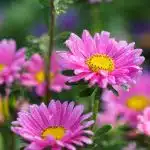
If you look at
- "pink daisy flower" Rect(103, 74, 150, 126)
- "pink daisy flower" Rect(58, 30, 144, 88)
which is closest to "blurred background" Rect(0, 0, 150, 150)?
"pink daisy flower" Rect(103, 74, 150, 126)

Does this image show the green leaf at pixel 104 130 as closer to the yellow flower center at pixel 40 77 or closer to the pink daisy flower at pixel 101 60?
the pink daisy flower at pixel 101 60

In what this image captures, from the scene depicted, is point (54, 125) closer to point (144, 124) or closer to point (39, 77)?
point (144, 124)

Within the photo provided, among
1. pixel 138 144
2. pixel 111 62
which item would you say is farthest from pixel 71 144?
pixel 138 144

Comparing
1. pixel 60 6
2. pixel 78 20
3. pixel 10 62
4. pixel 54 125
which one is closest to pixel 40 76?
pixel 10 62

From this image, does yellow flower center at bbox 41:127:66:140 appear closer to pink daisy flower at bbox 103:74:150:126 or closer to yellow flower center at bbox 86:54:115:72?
yellow flower center at bbox 86:54:115:72

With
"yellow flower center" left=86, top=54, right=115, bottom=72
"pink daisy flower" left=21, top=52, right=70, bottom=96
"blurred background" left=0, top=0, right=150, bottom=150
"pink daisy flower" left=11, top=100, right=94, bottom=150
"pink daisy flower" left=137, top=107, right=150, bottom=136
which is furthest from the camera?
"blurred background" left=0, top=0, right=150, bottom=150

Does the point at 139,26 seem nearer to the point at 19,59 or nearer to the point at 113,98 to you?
the point at 113,98

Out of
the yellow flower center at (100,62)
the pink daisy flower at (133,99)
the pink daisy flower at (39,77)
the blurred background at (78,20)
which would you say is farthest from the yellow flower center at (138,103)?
the blurred background at (78,20)
